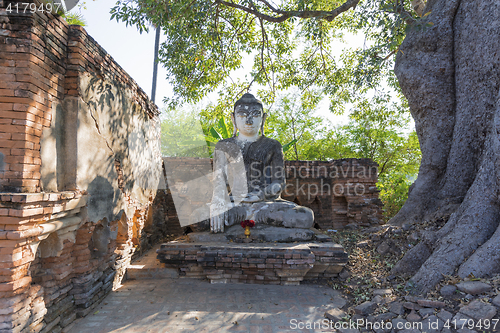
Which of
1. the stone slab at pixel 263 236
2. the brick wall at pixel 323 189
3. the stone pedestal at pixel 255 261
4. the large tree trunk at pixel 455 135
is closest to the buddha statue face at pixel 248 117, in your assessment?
the brick wall at pixel 323 189

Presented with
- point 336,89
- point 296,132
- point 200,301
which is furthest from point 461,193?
point 296,132

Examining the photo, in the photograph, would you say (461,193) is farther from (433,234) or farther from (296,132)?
(296,132)

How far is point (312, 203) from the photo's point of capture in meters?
8.12

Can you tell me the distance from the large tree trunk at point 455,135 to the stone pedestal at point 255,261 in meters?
0.90

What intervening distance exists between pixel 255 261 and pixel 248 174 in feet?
6.30

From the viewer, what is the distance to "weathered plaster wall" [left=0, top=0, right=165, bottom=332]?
2361 mm

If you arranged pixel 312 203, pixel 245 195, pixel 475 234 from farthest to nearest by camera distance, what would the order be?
pixel 312 203
pixel 245 195
pixel 475 234

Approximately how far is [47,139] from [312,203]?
260 inches

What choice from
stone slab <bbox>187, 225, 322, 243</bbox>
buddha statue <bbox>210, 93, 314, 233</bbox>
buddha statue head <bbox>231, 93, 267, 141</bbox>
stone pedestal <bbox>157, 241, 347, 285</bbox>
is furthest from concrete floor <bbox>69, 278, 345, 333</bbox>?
buddha statue head <bbox>231, 93, 267, 141</bbox>

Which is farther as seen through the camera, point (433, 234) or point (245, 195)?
point (245, 195)

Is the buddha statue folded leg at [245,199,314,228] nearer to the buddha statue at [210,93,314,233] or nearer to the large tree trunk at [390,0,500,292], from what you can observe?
the buddha statue at [210,93,314,233]

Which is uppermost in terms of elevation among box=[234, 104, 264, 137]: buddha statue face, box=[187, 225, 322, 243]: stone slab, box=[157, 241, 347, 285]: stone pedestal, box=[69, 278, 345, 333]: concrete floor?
box=[234, 104, 264, 137]: buddha statue face

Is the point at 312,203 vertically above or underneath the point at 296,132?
underneath

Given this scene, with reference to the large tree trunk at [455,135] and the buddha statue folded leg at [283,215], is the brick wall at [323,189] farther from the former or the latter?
the large tree trunk at [455,135]
